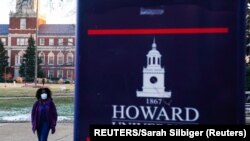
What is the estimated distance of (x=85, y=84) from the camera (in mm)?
3365

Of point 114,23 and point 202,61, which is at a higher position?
point 114,23

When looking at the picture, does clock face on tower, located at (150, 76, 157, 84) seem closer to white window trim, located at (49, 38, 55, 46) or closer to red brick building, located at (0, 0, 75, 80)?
red brick building, located at (0, 0, 75, 80)

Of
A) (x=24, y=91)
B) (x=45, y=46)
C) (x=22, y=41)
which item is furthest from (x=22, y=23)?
(x=24, y=91)

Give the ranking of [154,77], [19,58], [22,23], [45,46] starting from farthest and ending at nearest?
[45,46]
[19,58]
[22,23]
[154,77]

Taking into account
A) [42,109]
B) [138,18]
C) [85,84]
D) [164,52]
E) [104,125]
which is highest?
[138,18]

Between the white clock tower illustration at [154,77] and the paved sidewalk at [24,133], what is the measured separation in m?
9.63

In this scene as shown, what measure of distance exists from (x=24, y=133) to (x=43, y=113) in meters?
4.62

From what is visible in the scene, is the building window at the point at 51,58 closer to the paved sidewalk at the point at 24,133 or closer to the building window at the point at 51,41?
the building window at the point at 51,41

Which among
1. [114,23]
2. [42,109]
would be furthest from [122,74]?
[42,109]

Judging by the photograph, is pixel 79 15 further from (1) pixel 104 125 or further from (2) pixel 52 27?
(2) pixel 52 27

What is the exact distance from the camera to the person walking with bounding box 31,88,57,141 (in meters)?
9.77

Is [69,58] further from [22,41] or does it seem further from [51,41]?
[22,41]

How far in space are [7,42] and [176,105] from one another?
359 feet

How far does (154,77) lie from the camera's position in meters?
3.19
